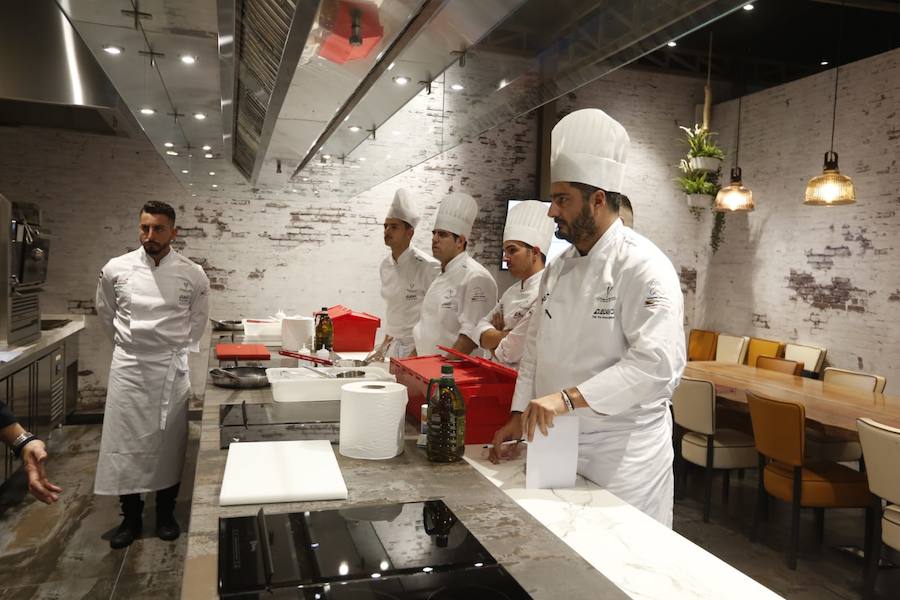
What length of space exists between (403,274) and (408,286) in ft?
0.30

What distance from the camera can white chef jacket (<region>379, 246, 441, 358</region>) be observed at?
4.64 meters

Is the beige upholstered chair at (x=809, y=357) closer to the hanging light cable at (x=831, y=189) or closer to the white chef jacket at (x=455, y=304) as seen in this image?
the hanging light cable at (x=831, y=189)

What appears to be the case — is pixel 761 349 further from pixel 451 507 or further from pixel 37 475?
pixel 37 475

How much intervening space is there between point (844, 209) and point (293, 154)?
5343 millimetres

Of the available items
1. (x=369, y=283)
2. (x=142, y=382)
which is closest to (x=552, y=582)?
(x=142, y=382)

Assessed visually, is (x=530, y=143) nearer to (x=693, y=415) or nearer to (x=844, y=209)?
(x=844, y=209)

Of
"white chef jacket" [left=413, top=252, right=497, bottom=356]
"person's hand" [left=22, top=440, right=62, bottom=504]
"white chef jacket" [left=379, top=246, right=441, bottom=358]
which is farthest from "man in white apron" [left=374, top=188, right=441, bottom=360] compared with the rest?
"person's hand" [left=22, top=440, right=62, bottom=504]

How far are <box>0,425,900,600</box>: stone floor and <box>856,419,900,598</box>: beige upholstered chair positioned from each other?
27cm

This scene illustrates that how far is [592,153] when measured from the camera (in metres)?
1.94

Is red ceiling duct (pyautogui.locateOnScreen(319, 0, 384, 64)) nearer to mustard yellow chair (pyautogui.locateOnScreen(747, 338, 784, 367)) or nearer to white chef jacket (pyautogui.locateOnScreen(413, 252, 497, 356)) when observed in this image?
white chef jacket (pyautogui.locateOnScreen(413, 252, 497, 356))

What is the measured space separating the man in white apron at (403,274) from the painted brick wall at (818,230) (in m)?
4.10

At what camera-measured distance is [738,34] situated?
7.06 m

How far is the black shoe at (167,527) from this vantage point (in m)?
3.63

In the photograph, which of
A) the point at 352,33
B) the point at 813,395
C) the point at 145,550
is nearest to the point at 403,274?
the point at 145,550
